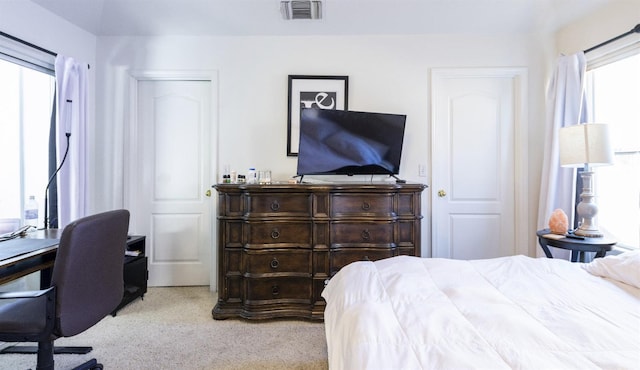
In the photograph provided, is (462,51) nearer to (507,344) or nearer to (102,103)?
(507,344)

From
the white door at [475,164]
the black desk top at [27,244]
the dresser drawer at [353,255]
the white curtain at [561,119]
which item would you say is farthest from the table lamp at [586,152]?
the black desk top at [27,244]

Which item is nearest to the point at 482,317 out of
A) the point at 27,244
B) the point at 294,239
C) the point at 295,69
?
the point at 294,239

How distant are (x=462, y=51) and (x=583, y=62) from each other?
3.14 ft

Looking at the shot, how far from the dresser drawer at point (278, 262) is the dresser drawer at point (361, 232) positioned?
0.29 metres

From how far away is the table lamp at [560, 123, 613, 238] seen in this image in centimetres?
204

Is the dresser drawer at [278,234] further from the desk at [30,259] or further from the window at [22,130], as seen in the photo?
the window at [22,130]

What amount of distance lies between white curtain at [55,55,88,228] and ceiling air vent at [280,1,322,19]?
1840 mm

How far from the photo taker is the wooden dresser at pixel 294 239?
2285 mm

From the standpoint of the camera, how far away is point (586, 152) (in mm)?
2074

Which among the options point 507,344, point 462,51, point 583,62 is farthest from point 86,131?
point 583,62

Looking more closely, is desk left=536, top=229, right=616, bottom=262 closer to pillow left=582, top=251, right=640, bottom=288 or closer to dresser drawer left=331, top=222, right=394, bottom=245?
pillow left=582, top=251, right=640, bottom=288

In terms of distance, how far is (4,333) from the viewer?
52.4 inches

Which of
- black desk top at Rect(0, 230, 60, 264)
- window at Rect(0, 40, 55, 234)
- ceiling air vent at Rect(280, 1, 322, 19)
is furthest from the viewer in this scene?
ceiling air vent at Rect(280, 1, 322, 19)

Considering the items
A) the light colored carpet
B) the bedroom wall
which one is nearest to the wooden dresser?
the light colored carpet
